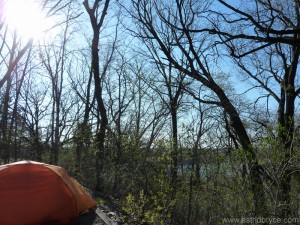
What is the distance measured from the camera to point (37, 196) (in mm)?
9164

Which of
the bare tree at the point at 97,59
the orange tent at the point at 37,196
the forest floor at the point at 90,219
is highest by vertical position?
the bare tree at the point at 97,59

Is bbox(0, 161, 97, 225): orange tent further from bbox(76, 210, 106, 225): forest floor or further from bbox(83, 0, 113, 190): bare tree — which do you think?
bbox(83, 0, 113, 190): bare tree

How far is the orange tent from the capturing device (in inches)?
345

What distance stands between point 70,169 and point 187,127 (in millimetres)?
7995

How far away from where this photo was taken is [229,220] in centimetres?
624

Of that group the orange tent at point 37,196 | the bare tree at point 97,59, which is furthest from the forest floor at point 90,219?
the bare tree at point 97,59

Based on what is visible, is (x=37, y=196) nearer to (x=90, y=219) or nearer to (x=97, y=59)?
(x=90, y=219)

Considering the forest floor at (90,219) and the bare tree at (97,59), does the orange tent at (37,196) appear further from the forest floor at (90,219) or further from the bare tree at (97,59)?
the bare tree at (97,59)

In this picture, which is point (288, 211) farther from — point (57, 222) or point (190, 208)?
point (57, 222)

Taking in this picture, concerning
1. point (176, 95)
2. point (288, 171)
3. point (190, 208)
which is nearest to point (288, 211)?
point (288, 171)

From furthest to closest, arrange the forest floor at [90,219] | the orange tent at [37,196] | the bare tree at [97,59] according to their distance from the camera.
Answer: the bare tree at [97,59] → the forest floor at [90,219] → the orange tent at [37,196]

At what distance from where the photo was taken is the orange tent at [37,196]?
8.76 meters

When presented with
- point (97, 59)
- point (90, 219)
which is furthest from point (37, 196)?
point (97, 59)

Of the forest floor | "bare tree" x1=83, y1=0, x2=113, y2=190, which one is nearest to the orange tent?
the forest floor
